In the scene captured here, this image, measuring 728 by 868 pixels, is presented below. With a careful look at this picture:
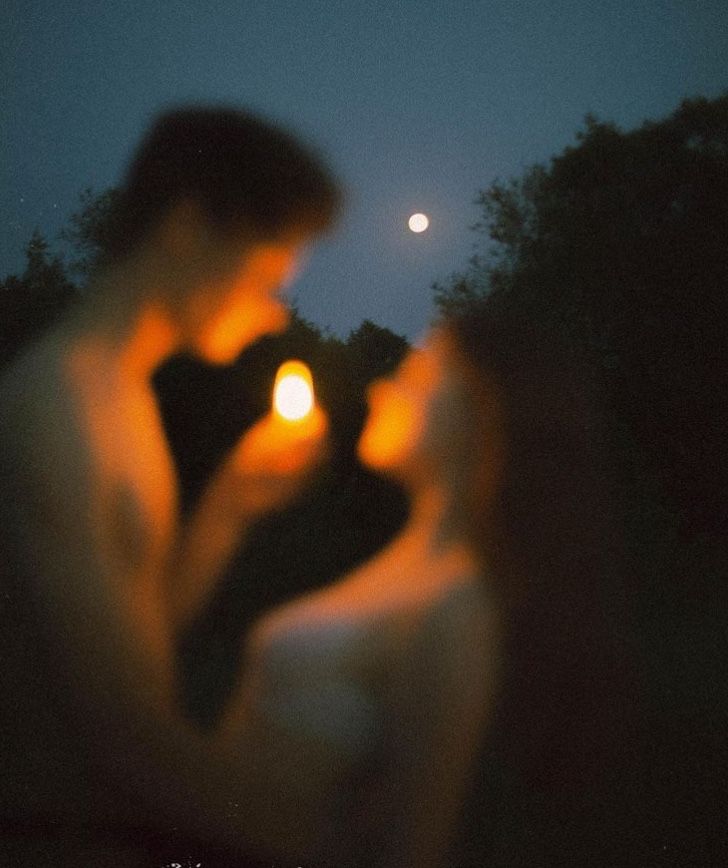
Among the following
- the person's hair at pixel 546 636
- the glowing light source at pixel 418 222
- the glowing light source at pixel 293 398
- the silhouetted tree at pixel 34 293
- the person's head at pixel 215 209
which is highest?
the silhouetted tree at pixel 34 293

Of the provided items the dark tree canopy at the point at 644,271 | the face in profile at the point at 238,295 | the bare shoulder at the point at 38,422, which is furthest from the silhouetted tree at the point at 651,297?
the bare shoulder at the point at 38,422

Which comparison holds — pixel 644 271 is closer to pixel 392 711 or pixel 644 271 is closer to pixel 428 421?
pixel 428 421

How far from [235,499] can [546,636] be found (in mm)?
1399

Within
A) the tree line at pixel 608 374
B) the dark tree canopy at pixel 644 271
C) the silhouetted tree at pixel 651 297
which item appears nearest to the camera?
the tree line at pixel 608 374

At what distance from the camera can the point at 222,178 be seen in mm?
1999

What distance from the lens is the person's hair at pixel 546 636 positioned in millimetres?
1976

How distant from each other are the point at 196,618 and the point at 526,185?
9.65 metres

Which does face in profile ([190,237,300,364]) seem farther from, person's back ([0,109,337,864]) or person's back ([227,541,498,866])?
person's back ([227,541,498,866])

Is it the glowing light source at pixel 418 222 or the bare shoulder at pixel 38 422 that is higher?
the glowing light source at pixel 418 222

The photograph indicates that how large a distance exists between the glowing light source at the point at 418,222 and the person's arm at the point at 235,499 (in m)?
2.76

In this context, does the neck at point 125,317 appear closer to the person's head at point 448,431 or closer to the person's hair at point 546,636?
the person's head at point 448,431

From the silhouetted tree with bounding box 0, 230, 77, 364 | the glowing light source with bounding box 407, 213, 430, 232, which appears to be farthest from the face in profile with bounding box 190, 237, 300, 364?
the glowing light source with bounding box 407, 213, 430, 232

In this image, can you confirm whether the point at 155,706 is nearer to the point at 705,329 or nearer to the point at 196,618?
the point at 196,618

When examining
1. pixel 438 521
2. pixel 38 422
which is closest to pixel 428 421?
pixel 438 521
